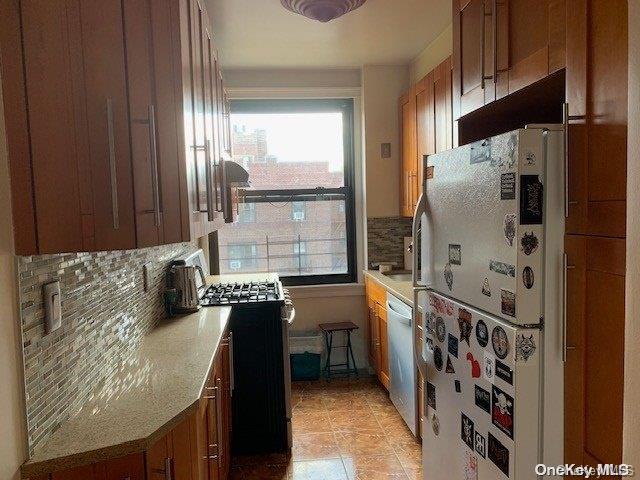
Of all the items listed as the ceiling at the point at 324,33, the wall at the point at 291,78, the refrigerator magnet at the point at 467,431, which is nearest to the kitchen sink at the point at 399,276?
the wall at the point at 291,78

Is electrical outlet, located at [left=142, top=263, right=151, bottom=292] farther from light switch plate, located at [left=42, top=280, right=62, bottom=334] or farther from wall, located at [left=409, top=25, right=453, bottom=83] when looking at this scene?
wall, located at [left=409, top=25, right=453, bottom=83]

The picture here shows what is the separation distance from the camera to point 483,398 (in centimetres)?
147

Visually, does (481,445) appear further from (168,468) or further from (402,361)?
(402,361)

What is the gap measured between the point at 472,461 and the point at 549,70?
1.28 metres

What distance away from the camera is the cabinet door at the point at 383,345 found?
3439 millimetres

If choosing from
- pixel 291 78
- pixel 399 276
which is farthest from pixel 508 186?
Answer: pixel 291 78

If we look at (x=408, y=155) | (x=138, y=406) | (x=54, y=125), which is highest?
(x=408, y=155)

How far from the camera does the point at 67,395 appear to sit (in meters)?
1.32

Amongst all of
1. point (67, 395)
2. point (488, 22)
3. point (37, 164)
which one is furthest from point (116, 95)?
point (488, 22)

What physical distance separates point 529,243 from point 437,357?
2.42 ft

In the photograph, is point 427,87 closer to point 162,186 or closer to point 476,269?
point 476,269

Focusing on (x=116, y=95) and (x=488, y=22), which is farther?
(x=488, y=22)

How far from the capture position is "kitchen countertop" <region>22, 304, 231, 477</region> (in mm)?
1148

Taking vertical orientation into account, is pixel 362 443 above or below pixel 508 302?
below
